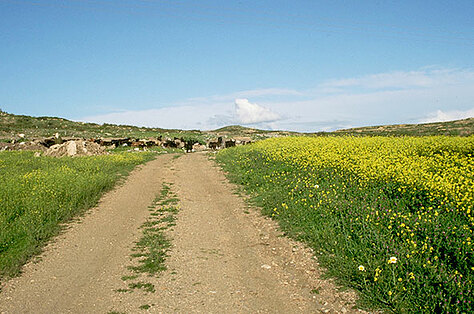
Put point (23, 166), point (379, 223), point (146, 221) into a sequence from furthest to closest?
1. point (23, 166)
2. point (146, 221)
3. point (379, 223)

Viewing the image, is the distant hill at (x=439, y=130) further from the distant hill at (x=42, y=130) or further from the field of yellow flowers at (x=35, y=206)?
the field of yellow flowers at (x=35, y=206)

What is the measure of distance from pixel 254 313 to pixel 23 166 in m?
17.9

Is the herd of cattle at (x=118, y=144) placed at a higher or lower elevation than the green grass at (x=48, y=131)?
lower

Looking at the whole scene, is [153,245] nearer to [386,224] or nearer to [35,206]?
[35,206]

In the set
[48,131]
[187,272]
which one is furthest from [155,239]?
[48,131]

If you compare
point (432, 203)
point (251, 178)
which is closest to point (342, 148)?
point (251, 178)

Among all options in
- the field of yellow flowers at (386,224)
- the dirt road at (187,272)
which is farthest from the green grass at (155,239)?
the field of yellow flowers at (386,224)

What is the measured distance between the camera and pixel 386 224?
25.1ft

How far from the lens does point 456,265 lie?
597 centimetres

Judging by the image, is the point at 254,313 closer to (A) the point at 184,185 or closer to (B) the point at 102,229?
(B) the point at 102,229

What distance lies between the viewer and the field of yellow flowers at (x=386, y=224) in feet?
17.6

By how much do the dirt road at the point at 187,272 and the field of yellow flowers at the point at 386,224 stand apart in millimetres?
540

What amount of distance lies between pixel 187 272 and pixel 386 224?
444 cm

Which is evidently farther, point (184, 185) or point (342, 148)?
point (342, 148)
